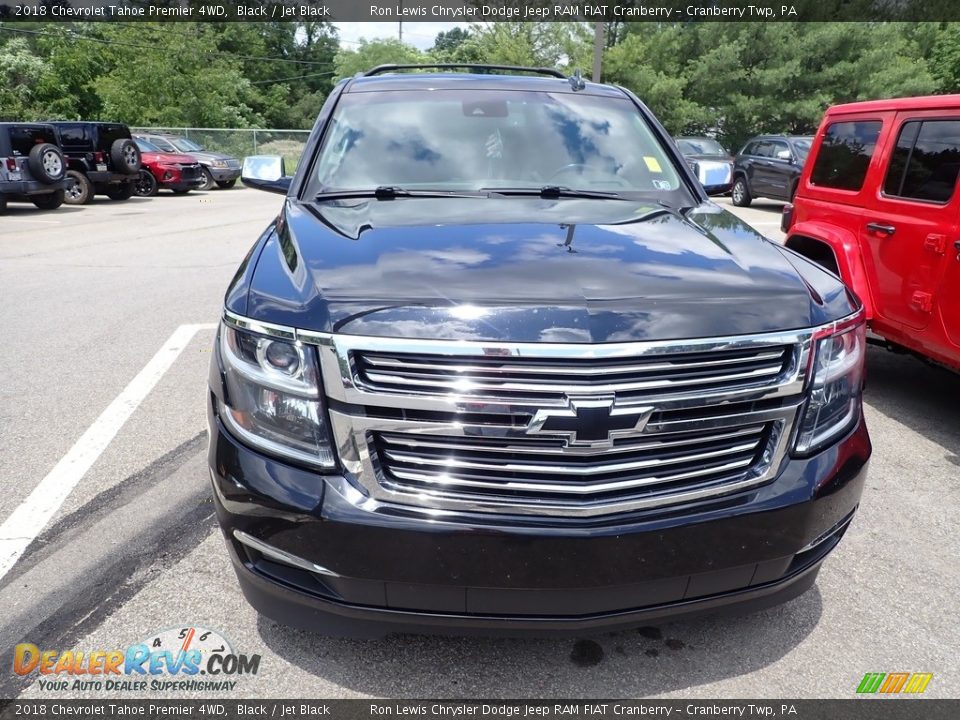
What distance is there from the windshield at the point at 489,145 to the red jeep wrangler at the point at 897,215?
1.83 metres

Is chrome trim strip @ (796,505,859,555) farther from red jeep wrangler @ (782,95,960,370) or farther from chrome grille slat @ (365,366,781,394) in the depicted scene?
red jeep wrangler @ (782,95,960,370)

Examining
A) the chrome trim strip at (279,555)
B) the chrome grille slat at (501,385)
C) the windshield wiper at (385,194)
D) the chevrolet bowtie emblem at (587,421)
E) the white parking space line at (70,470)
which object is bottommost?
the white parking space line at (70,470)

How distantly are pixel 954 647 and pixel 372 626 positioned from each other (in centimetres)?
197

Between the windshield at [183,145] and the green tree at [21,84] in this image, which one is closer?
the windshield at [183,145]

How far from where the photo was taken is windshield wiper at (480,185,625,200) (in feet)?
10.0

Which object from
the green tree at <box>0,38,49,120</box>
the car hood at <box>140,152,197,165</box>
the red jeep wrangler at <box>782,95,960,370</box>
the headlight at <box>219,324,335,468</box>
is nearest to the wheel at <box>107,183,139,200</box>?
the car hood at <box>140,152,197,165</box>

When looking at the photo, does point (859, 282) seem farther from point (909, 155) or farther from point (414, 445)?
point (414, 445)

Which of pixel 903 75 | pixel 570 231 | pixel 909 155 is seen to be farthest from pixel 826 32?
pixel 570 231

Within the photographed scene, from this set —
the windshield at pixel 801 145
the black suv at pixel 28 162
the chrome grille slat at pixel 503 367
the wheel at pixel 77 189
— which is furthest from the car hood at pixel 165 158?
the chrome grille slat at pixel 503 367

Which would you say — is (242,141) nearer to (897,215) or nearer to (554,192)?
(897,215)

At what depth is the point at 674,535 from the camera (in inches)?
74.8

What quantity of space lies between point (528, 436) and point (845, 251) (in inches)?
153

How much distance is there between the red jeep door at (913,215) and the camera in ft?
13.5

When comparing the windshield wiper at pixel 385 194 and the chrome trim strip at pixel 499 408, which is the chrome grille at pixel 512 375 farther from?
the windshield wiper at pixel 385 194
